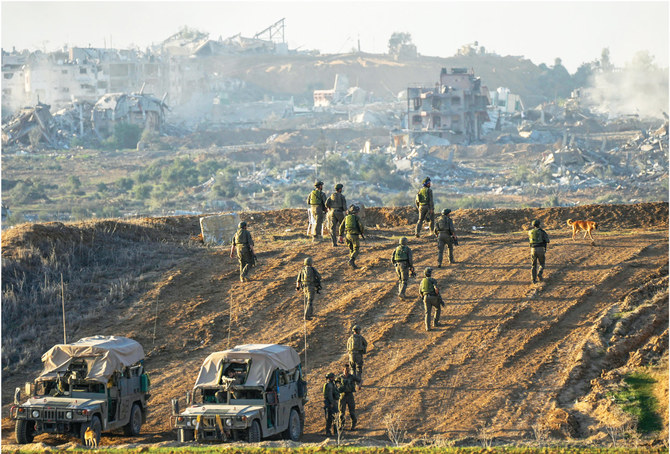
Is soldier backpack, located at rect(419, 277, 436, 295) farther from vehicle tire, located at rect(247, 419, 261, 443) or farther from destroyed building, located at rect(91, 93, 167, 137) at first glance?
destroyed building, located at rect(91, 93, 167, 137)

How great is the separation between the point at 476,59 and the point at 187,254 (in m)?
169

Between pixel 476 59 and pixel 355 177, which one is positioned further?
pixel 476 59

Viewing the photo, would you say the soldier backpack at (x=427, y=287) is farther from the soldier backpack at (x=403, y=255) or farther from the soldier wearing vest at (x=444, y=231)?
the soldier wearing vest at (x=444, y=231)

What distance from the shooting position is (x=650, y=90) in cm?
15775

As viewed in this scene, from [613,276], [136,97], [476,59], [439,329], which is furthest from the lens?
[476,59]

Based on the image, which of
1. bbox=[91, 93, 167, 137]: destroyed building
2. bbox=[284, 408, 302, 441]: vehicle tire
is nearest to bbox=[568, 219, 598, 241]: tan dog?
bbox=[284, 408, 302, 441]: vehicle tire

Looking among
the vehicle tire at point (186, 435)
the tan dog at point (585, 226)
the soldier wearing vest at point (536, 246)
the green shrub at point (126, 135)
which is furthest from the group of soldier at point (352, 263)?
the green shrub at point (126, 135)

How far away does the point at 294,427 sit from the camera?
50.1ft

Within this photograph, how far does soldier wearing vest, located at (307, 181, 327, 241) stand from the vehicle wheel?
28.7 ft

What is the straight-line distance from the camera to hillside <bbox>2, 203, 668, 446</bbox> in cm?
1684

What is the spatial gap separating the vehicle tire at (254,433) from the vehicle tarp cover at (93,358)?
9.15ft

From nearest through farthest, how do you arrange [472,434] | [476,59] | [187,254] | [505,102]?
[472,434], [187,254], [505,102], [476,59]

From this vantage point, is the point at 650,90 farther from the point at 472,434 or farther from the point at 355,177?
the point at 472,434

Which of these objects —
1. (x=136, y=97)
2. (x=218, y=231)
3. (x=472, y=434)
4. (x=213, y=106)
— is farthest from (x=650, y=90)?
(x=472, y=434)
